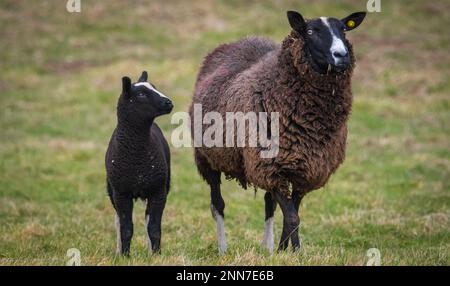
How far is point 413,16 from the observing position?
101 feet

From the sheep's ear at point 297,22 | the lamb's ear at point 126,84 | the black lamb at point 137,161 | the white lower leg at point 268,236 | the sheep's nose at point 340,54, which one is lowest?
the white lower leg at point 268,236

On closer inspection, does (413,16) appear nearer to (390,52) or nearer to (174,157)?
(390,52)

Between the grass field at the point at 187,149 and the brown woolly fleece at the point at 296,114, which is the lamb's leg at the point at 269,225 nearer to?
the grass field at the point at 187,149

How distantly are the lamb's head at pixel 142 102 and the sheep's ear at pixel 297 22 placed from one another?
1.60 metres

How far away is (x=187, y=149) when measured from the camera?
736 inches

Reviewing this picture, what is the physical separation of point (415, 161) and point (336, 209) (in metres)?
4.73

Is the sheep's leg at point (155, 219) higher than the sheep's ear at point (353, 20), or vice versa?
the sheep's ear at point (353, 20)

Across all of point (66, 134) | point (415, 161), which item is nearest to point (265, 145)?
point (415, 161)

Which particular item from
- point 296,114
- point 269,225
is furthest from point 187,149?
point 296,114

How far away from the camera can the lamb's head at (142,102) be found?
27.2 feet

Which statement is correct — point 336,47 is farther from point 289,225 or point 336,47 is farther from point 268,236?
point 268,236

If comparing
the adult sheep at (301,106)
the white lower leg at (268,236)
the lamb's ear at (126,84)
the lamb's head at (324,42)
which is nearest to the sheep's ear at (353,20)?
the adult sheep at (301,106)

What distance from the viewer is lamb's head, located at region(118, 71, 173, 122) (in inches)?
326

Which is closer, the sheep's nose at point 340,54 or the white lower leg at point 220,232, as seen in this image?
the sheep's nose at point 340,54
